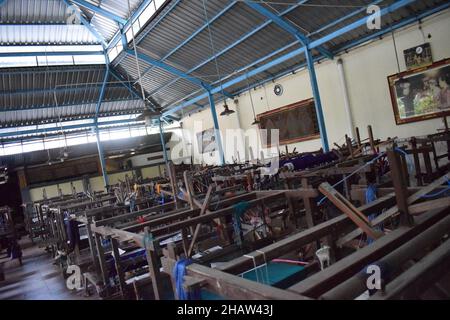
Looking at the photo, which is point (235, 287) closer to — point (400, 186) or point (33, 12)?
point (400, 186)

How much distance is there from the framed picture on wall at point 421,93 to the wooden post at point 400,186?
28.8ft

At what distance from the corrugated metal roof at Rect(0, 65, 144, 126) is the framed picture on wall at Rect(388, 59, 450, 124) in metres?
14.0

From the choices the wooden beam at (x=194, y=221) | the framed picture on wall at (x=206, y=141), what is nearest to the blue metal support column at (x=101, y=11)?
the framed picture on wall at (x=206, y=141)

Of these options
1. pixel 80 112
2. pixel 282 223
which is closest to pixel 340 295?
pixel 282 223

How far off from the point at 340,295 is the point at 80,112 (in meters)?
20.2

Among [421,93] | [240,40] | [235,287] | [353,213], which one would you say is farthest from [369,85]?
[235,287]

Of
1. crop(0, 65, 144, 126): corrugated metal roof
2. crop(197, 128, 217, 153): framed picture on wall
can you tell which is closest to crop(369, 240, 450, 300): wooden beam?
crop(0, 65, 144, 126): corrugated metal roof

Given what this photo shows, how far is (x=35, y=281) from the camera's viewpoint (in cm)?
750

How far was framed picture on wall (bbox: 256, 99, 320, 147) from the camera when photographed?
1394 centimetres

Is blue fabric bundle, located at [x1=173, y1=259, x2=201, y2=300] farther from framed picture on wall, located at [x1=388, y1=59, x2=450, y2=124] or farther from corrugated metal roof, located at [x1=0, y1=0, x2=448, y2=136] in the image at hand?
framed picture on wall, located at [x1=388, y1=59, x2=450, y2=124]

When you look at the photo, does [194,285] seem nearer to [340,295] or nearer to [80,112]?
[340,295]

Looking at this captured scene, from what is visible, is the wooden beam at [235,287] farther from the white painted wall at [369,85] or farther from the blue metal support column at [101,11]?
the blue metal support column at [101,11]

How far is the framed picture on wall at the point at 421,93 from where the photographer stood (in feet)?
31.9
